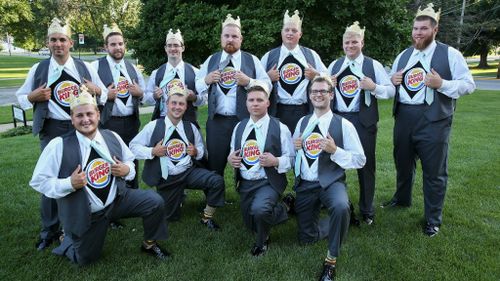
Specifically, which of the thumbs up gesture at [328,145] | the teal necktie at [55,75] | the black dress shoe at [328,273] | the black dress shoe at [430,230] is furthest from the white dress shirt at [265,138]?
the teal necktie at [55,75]

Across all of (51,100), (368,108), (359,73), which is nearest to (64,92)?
(51,100)

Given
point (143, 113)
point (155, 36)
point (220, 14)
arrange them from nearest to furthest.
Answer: point (220, 14), point (155, 36), point (143, 113)

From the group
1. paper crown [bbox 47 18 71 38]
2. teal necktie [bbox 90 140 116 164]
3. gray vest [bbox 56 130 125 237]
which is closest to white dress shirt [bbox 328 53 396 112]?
teal necktie [bbox 90 140 116 164]

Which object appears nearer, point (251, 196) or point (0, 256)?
point (0, 256)

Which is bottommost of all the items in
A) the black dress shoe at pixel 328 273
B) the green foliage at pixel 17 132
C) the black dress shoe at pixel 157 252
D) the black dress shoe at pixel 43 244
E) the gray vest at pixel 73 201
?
the green foliage at pixel 17 132

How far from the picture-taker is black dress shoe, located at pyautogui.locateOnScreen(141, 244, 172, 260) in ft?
14.3

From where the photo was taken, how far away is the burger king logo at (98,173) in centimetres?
393

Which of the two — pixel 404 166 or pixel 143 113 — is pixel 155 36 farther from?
pixel 404 166

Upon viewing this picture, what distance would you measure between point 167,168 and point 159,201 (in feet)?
2.42

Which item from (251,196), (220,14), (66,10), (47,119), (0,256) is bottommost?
(0,256)

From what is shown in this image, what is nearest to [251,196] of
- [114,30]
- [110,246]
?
[110,246]

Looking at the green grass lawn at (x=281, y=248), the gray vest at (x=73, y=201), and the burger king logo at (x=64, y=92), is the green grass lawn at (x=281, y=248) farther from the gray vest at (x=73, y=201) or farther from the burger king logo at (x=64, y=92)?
the burger king logo at (x=64, y=92)

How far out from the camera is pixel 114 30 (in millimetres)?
5172

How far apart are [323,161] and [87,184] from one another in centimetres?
238
